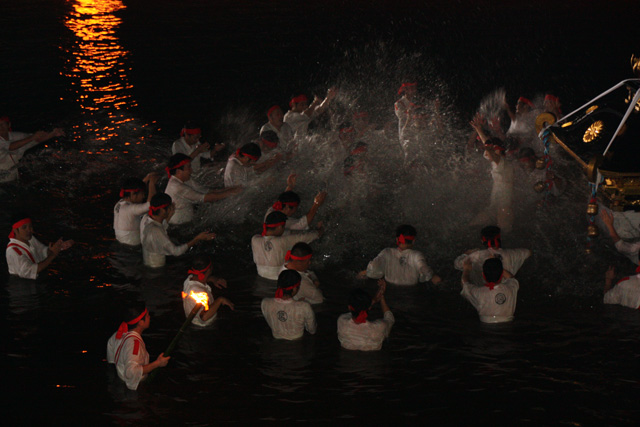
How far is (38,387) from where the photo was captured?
6914 mm

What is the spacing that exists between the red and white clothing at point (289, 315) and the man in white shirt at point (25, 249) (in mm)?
3008

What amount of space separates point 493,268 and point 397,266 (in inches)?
55.9

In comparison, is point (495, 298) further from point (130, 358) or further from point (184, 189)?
point (184, 189)

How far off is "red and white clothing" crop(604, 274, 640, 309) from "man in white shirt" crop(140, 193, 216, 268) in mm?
4826

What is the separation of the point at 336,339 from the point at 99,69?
13.0 meters

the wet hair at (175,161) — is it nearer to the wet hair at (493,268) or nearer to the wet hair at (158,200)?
the wet hair at (158,200)

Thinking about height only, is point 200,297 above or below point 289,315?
above

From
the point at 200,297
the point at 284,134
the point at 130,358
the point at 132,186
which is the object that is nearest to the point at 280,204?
the point at 200,297

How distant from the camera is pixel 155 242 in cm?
935

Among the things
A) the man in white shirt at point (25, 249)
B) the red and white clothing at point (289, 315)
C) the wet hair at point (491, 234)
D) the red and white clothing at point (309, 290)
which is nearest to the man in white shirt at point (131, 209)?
the man in white shirt at point (25, 249)

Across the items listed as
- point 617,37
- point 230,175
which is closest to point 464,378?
point 230,175

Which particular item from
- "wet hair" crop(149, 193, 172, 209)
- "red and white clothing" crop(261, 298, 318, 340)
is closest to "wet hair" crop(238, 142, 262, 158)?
"wet hair" crop(149, 193, 172, 209)

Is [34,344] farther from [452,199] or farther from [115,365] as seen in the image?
[452,199]

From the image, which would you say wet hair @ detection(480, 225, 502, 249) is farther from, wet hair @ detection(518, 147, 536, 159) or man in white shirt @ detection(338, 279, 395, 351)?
wet hair @ detection(518, 147, 536, 159)
